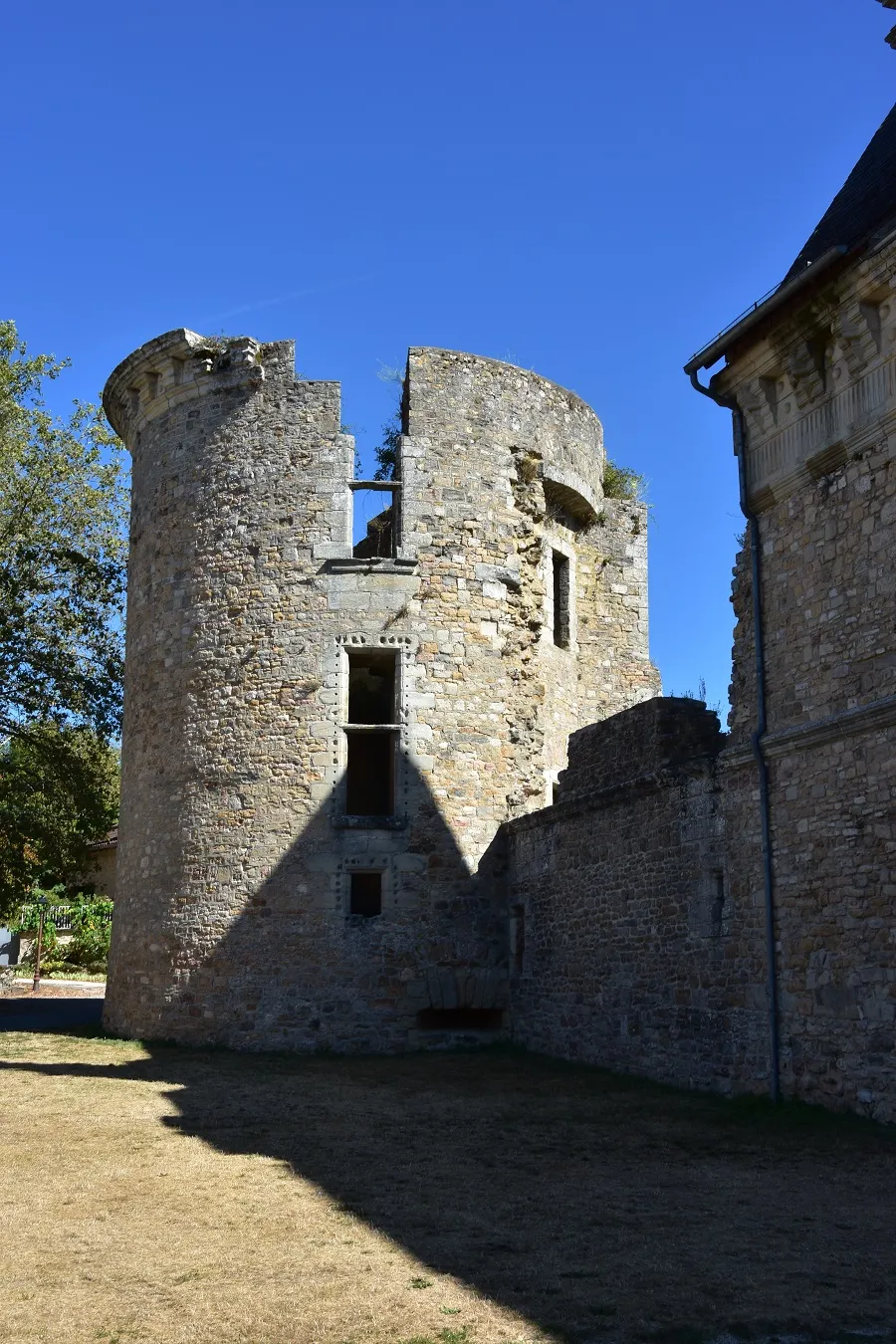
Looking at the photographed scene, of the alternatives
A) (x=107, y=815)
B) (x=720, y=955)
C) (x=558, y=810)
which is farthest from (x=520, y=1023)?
(x=107, y=815)

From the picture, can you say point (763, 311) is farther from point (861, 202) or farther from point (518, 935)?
point (518, 935)

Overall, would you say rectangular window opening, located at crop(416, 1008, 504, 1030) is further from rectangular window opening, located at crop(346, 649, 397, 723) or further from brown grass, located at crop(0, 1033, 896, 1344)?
rectangular window opening, located at crop(346, 649, 397, 723)

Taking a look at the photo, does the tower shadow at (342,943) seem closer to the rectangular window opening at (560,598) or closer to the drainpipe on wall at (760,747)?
the rectangular window opening at (560,598)

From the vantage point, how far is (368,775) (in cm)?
1588

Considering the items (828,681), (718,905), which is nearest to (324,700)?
(718,905)

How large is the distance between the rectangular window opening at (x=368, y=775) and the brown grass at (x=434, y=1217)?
5.58 metres

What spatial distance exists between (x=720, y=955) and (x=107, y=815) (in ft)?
41.5

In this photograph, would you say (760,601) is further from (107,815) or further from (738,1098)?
(107,815)

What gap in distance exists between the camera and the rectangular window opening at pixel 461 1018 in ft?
44.3

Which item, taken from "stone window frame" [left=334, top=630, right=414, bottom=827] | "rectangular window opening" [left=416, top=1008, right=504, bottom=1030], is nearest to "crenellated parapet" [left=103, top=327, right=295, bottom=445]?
"stone window frame" [left=334, top=630, right=414, bottom=827]

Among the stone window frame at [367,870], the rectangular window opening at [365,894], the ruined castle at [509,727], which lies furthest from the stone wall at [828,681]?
the rectangular window opening at [365,894]

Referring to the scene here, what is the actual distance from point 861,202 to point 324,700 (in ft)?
23.1

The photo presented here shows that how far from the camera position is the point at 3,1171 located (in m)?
7.25

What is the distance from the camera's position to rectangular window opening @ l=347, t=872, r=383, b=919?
45.4 feet
